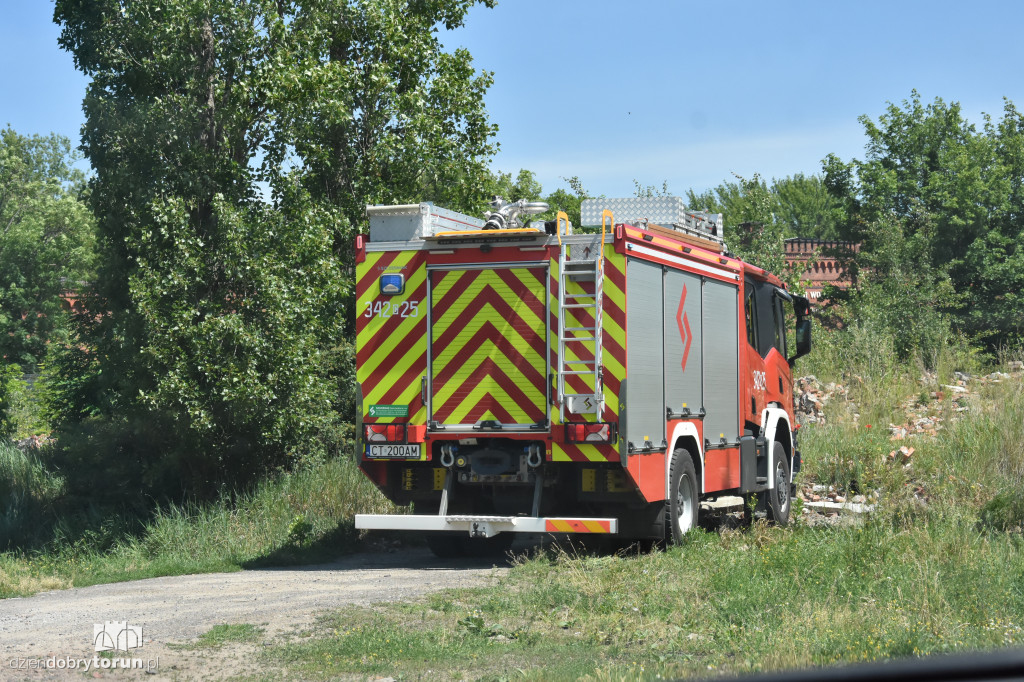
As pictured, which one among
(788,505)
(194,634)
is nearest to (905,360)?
(788,505)

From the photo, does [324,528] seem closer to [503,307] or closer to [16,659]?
[503,307]

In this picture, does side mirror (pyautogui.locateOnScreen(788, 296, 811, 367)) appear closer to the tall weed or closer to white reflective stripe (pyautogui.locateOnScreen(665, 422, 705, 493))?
white reflective stripe (pyautogui.locateOnScreen(665, 422, 705, 493))

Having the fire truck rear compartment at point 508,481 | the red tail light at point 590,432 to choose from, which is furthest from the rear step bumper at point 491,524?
the red tail light at point 590,432

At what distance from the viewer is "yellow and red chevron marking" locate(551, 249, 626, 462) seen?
35.3 ft

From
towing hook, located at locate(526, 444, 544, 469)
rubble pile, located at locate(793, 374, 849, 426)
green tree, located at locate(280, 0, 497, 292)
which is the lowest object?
towing hook, located at locate(526, 444, 544, 469)

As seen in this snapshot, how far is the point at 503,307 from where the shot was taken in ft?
36.8

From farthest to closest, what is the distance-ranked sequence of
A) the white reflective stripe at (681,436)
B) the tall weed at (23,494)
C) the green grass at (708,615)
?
the tall weed at (23,494) < the white reflective stripe at (681,436) < the green grass at (708,615)

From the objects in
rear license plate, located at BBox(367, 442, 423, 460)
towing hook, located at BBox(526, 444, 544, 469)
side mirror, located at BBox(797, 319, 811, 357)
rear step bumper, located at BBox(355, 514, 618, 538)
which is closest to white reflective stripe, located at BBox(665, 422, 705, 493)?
rear step bumper, located at BBox(355, 514, 618, 538)

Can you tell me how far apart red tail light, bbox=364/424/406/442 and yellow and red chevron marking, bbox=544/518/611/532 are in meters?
1.80

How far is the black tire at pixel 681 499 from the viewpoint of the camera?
37.8 feet

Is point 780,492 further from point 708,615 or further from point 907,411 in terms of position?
point 907,411

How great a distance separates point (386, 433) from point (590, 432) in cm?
217

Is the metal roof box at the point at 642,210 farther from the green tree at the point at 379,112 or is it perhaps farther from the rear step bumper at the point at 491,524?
the green tree at the point at 379,112

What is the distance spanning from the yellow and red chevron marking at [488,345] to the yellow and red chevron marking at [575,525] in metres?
1.04
